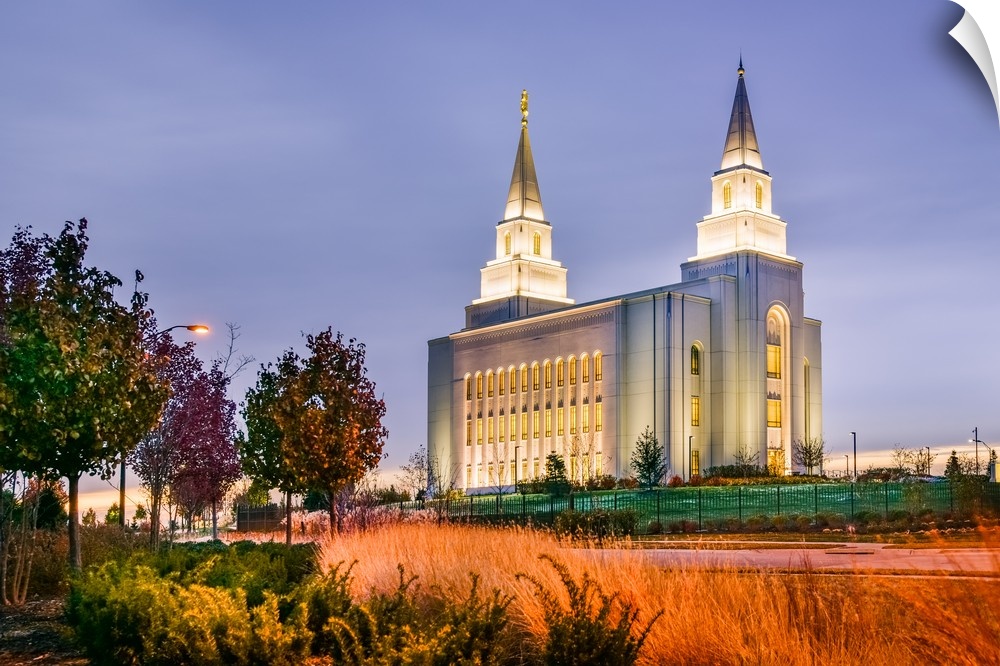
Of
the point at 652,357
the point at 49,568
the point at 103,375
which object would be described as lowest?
the point at 49,568

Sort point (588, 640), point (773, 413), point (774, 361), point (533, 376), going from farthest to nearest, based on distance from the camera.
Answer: point (533, 376), point (774, 361), point (773, 413), point (588, 640)

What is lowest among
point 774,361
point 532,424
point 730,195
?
point 532,424

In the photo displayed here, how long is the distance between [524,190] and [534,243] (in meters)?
4.46

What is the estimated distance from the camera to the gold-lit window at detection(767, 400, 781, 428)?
72.1 metres

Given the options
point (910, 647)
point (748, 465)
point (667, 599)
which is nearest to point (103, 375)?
point (667, 599)

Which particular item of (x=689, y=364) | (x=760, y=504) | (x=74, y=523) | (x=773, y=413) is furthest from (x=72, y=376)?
(x=773, y=413)

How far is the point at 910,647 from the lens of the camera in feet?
23.9

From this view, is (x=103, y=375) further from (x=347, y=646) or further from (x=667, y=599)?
(x=667, y=599)

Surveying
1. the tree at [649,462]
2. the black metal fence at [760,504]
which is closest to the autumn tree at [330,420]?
the black metal fence at [760,504]

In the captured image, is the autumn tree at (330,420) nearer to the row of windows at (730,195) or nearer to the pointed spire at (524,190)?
the row of windows at (730,195)

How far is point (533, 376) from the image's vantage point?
8000 cm

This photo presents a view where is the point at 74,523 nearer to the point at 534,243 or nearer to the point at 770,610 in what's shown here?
the point at 770,610

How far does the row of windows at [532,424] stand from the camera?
245 ft

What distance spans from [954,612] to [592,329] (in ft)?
226
